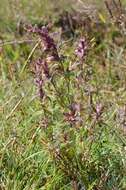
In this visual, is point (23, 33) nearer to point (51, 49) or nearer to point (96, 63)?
point (96, 63)

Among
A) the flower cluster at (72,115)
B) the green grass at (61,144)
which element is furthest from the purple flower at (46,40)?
the flower cluster at (72,115)

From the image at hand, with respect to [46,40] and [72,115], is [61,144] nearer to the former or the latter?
[72,115]

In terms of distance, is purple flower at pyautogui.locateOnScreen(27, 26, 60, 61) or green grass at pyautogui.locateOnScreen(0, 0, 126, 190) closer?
purple flower at pyautogui.locateOnScreen(27, 26, 60, 61)

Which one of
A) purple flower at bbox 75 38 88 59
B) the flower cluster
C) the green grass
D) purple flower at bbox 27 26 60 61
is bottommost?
the green grass

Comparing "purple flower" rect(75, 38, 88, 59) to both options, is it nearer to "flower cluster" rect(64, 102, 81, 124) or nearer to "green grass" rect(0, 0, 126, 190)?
"green grass" rect(0, 0, 126, 190)

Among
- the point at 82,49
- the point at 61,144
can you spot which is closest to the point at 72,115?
the point at 61,144

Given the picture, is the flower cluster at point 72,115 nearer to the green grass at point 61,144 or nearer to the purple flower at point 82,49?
the green grass at point 61,144

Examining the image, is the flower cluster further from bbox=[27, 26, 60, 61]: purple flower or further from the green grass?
bbox=[27, 26, 60, 61]: purple flower

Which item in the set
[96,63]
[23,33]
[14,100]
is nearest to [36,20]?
[23,33]

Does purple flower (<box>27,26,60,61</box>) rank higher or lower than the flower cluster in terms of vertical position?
higher

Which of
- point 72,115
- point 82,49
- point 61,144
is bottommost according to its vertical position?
point 61,144

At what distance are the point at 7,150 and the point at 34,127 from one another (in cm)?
20

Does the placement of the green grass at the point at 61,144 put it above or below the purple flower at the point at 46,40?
below

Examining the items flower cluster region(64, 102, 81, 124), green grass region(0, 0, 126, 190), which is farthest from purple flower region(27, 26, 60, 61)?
flower cluster region(64, 102, 81, 124)
